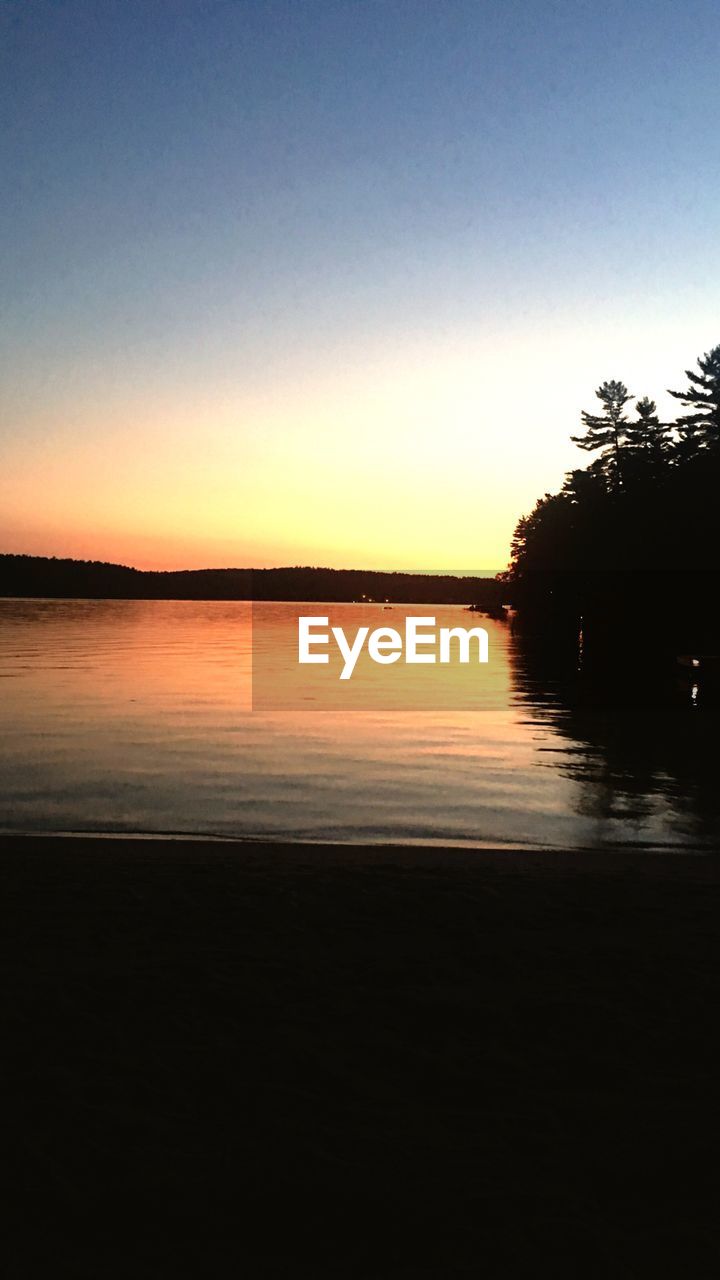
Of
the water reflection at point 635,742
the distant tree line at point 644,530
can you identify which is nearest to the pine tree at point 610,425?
the distant tree line at point 644,530

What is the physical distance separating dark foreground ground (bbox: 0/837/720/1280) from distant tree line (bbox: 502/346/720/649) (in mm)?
66618

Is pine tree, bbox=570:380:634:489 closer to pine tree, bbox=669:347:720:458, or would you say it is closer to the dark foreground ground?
pine tree, bbox=669:347:720:458

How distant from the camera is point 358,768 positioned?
20.9m

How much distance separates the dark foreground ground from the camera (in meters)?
4.07

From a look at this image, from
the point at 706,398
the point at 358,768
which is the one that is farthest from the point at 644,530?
the point at 358,768

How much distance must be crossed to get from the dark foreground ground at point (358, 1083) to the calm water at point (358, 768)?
5.87 metres

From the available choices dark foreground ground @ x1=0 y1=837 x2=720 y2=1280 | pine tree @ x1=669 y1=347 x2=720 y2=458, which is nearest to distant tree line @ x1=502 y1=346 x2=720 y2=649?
pine tree @ x1=669 y1=347 x2=720 y2=458

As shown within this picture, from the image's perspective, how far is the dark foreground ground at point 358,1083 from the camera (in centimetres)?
407

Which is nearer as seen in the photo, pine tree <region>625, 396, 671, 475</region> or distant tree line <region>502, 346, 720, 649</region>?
distant tree line <region>502, 346, 720, 649</region>

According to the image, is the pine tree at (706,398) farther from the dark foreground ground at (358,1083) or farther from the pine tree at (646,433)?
the dark foreground ground at (358,1083)

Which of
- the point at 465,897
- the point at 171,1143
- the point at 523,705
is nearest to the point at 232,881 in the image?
the point at 465,897

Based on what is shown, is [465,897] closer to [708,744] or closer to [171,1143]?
[171,1143]

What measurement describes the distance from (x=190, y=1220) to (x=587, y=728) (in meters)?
27.2

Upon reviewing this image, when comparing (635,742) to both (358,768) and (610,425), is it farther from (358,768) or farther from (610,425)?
(610,425)
